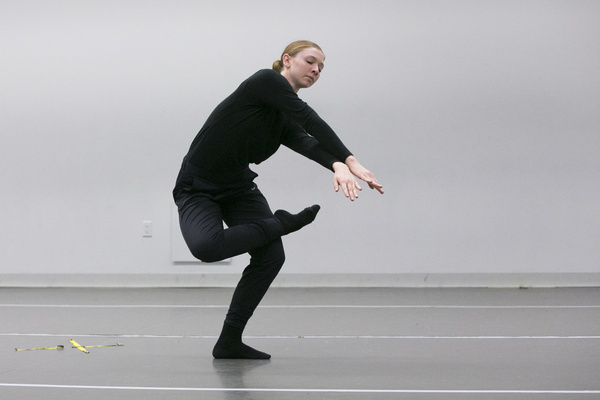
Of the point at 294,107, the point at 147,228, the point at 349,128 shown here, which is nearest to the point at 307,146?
the point at 294,107

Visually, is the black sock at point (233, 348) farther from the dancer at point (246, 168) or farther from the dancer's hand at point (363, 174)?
the dancer's hand at point (363, 174)

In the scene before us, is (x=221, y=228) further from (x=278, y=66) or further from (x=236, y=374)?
(x=278, y=66)

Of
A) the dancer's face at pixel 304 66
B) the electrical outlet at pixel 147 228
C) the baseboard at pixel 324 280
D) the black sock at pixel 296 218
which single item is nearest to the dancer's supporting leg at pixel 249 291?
the black sock at pixel 296 218

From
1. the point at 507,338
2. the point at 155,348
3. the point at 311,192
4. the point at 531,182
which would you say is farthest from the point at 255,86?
the point at 531,182

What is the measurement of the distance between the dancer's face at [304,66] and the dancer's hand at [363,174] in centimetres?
34

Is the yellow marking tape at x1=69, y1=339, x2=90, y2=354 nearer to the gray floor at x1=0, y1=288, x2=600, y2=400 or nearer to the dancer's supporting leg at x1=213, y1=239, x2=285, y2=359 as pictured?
the gray floor at x1=0, y1=288, x2=600, y2=400

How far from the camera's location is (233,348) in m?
2.52

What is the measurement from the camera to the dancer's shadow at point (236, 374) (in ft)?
6.46

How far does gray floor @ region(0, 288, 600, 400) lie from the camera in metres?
2.06

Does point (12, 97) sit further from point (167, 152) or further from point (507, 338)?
point (507, 338)

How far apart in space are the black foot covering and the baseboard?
2.73 metres

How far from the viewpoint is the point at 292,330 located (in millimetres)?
3262

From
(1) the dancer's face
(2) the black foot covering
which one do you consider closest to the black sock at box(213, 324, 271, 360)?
(2) the black foot covering

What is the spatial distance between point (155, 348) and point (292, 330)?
72cm
